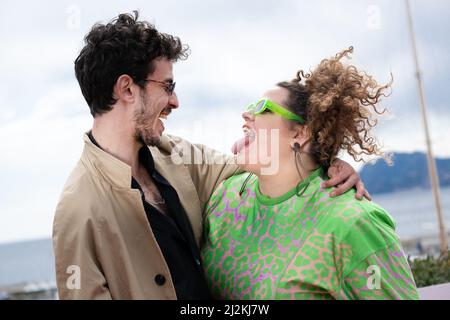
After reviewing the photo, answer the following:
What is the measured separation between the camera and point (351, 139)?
11.6 feet

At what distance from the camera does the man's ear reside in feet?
11.7

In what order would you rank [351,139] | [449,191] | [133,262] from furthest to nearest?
[449,191] < [351,139] < [133,262]

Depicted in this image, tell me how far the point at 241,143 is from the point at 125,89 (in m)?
0.69

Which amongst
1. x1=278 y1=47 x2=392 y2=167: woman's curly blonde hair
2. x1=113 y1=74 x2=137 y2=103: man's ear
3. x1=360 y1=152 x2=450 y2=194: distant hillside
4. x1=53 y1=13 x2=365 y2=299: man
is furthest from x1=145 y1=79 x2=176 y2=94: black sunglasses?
x1=360 y1=152 x2=450 y2=194: distant hillside

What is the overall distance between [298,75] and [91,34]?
1137 mm

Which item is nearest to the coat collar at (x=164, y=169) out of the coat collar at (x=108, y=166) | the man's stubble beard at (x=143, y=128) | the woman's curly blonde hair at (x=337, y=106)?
the coat collar at (x=108, y=166)

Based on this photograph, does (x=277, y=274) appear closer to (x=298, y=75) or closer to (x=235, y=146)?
(x=235, y=146)

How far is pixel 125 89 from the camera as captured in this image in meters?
3.57

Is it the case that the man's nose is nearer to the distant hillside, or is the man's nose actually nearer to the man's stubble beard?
the man's stubble beard

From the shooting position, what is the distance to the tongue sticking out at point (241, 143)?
11.6 ft

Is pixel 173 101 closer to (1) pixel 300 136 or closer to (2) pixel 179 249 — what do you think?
(1) pixel 300 136

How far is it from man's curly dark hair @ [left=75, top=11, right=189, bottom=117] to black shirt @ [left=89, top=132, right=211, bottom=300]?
0.29 meters
